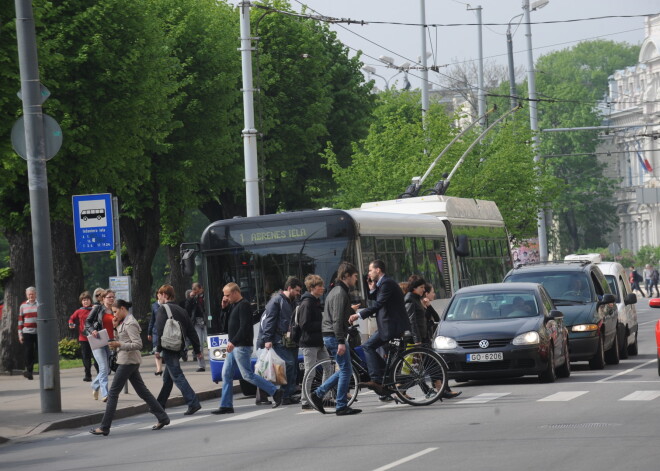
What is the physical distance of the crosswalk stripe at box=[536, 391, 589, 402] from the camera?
58.3ft

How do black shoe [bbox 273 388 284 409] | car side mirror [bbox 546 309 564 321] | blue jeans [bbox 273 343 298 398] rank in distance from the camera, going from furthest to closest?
car side mirror [bbox 546 309 564 321], black shoe [bbox 273 388 284 409], blue jeans [bbox 273 343 298 398]

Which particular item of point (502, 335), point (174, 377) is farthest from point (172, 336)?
point (502, 335)

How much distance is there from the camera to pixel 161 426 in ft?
57.0

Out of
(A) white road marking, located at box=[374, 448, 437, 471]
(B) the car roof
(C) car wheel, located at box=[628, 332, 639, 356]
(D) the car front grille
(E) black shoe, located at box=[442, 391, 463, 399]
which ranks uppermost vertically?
(B) the car roof

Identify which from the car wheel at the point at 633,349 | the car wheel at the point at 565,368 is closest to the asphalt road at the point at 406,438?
the car wheel at the point at 565,368

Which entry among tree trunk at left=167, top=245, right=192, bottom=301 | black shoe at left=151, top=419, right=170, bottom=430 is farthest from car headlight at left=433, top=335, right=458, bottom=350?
tree trunk at left=167, top=245, right=192, bottom=301

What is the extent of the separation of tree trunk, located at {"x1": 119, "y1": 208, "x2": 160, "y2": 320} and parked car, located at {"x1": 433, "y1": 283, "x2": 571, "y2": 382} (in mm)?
21144

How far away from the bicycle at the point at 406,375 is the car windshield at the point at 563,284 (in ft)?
23.2

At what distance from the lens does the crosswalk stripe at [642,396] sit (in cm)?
1747

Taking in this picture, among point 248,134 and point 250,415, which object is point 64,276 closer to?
point 248,134

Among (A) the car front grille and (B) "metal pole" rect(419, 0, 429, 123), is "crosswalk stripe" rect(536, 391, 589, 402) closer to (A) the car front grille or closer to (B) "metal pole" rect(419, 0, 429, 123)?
(A) the car front grille

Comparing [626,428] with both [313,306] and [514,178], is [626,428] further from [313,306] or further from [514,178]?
[514,178]

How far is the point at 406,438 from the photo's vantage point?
1398 centimetres

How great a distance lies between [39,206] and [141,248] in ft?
78.3
